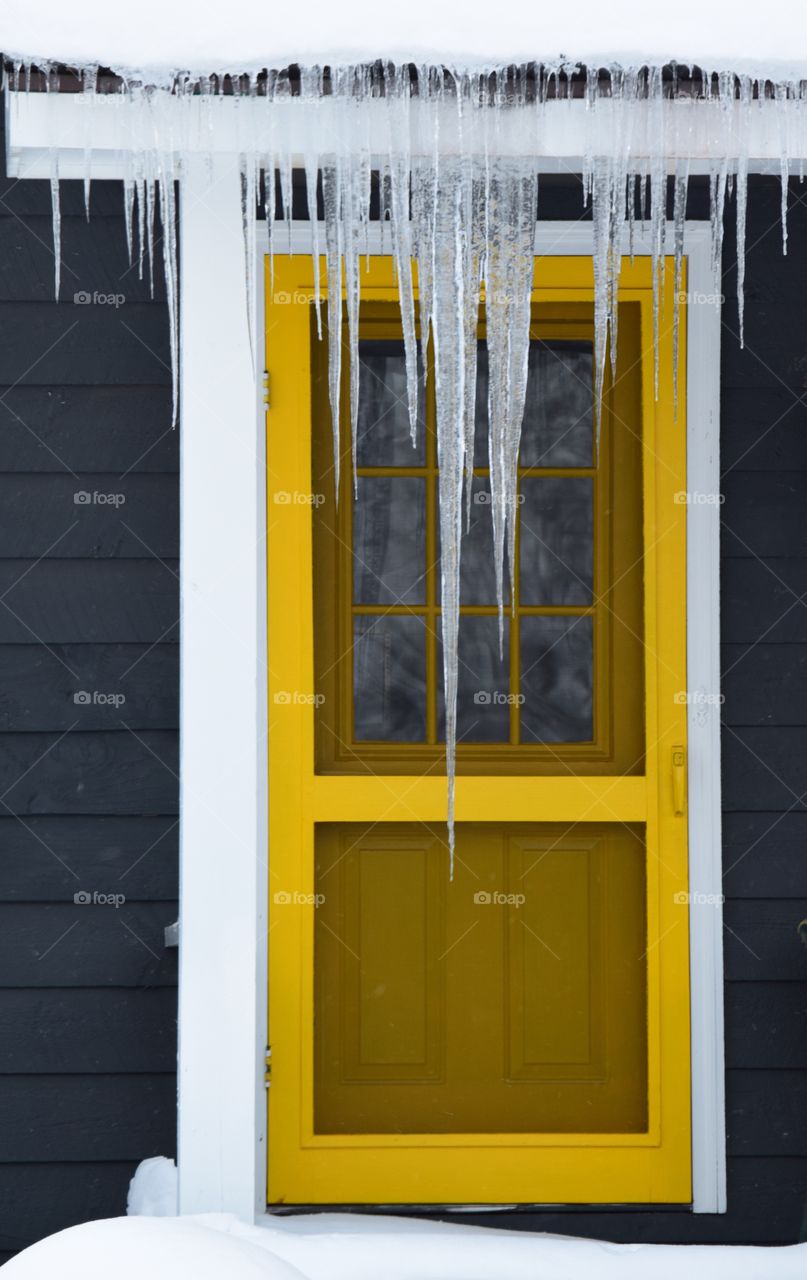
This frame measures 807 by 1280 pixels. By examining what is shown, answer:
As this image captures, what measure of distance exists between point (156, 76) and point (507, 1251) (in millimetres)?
2106

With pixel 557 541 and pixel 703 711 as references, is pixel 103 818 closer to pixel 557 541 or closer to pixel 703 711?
pixel 557 541

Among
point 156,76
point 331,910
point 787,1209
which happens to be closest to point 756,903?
point 787,1209

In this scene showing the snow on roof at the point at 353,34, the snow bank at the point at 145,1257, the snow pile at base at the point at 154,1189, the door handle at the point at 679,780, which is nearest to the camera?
the snow bank at the point at 145,1257

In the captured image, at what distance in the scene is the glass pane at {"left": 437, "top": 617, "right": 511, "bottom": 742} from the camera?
287cm

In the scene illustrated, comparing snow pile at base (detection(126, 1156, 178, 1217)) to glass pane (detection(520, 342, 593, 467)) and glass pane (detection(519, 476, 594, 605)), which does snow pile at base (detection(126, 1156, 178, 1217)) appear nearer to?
glass pane (detection(519, 476, 594, 605))

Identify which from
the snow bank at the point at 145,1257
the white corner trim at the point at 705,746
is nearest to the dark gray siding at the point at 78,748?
the snow bank at the point at 145,1257

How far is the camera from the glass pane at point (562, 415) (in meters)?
2.87

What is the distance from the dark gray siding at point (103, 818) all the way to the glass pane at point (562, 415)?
493 mm

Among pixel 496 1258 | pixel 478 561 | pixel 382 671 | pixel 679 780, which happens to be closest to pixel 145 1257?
pixel 496 1258

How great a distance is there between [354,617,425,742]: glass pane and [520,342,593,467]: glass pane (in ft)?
1.62

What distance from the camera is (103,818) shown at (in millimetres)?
2812

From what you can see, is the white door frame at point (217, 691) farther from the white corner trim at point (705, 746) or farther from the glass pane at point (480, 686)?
the white corner trim at point (705, 746)

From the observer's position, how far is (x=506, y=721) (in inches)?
113

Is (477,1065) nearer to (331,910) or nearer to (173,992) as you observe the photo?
(331,910)
